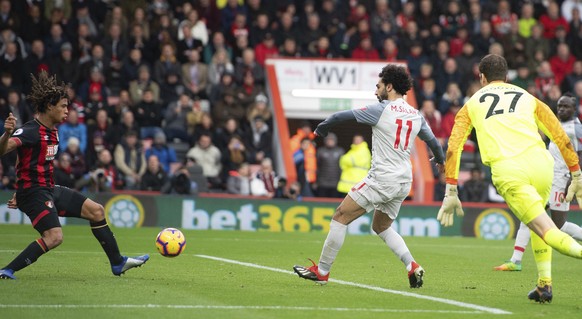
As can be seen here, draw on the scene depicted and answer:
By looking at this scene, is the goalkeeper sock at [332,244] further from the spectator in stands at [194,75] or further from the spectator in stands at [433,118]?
the spectator in stands at [433,118]

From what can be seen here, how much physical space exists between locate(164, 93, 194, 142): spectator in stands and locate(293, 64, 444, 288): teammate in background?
1412 centimetres

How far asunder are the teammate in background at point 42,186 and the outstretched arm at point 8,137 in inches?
2.1

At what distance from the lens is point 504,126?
9.35m

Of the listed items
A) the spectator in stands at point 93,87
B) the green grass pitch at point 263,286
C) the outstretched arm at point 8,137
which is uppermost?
the spectator in stands at point 93,87

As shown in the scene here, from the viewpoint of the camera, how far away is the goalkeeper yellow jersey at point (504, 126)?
30.5ft

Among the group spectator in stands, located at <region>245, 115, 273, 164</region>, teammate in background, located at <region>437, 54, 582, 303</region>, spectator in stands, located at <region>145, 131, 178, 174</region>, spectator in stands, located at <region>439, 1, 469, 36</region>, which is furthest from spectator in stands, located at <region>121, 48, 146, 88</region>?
teammate in background, located at <region>437, 54, 582, 303</region>

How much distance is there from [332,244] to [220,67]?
15412mm

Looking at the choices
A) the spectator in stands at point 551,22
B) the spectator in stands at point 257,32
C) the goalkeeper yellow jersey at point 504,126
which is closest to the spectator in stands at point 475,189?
the spectator in stands at point 257,32

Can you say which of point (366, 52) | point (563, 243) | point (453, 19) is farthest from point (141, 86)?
point (563, 243)

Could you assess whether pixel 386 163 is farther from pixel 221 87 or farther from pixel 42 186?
pixel 221 87

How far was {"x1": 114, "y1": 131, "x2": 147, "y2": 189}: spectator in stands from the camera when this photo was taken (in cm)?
2298

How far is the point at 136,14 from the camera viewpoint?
25.4 meters

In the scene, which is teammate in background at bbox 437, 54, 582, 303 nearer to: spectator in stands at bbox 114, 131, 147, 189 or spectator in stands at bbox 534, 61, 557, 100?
spectator in stands at bbox 114, 131, 147, 189

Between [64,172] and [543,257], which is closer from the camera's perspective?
[543,257]
